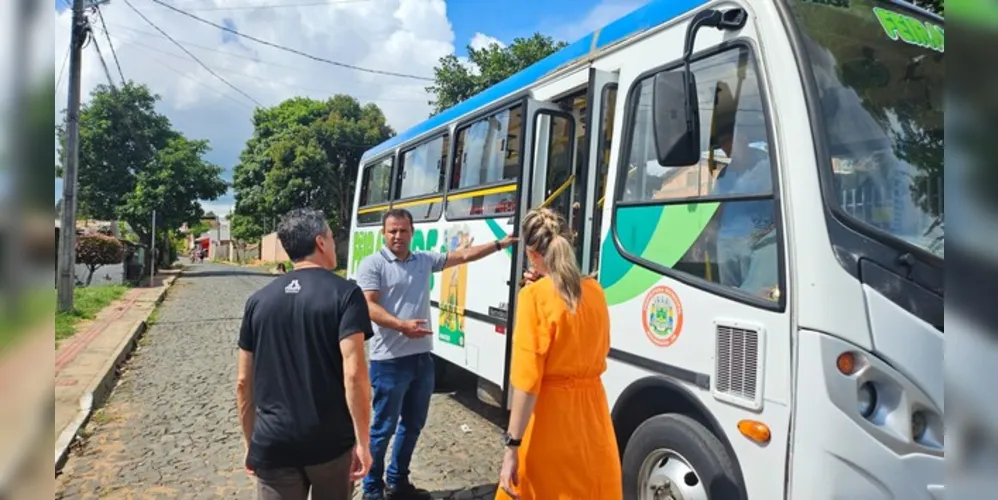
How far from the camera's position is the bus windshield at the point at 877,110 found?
2.54 meters

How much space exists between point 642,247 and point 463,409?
393 centimetres

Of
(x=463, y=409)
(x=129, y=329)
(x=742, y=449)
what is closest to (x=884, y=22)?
(x=742, y=449)

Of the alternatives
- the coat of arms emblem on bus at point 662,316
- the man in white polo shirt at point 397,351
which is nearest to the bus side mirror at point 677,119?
the coat of arms emblem on bus at point 662,316

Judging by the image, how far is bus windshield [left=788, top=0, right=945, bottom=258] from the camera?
254cm

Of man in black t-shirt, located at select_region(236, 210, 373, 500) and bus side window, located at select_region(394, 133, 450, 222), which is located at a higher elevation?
bus side window, located at select_region(394, 133, 450, 222)

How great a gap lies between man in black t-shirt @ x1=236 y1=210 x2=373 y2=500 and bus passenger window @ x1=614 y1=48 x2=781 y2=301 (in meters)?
1.61

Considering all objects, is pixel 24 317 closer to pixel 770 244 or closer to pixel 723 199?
pixel 770 244

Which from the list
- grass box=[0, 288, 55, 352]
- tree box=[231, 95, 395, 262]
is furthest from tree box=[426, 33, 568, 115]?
grass box=[0, 288, 55, 352]

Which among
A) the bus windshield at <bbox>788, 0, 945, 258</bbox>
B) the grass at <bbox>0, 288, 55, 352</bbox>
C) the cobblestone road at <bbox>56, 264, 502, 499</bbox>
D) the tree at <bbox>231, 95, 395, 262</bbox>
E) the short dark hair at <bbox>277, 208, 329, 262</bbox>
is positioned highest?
the tree at <bbox>231, 95, 395, 262</bbox>

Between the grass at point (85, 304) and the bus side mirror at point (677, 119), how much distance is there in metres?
9.54

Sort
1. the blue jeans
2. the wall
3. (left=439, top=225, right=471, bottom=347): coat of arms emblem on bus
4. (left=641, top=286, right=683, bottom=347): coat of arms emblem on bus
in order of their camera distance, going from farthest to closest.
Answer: the wall < (left=439, top=225, right=471, bottom=347): coat of arms emblem on bus < the blue jeans < (left=641, top=286, right=683, bottom=347): coat of arms emblem on bus

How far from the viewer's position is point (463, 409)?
22.6ft

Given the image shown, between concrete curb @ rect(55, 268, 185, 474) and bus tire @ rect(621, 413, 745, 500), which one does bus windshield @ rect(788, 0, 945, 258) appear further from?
concrete curb @ rect(55, 268, 185, 474)

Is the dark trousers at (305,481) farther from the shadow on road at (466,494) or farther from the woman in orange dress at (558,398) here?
the shadow on road at (466,494)
